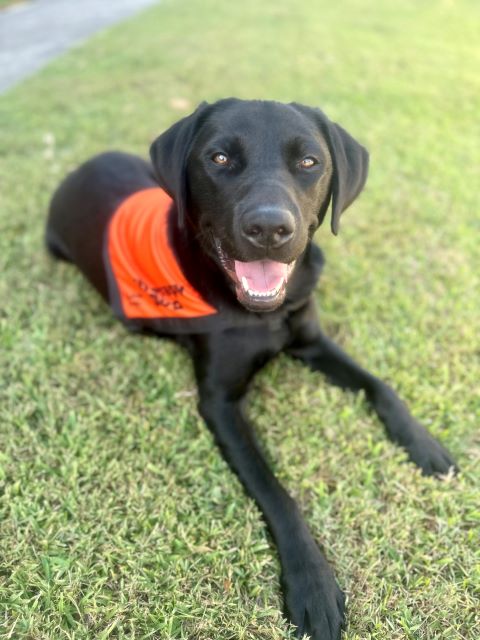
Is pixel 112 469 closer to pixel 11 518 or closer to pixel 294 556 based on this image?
pixel 11 518

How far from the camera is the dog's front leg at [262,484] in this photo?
1851mm

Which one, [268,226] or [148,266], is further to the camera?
[148,266]

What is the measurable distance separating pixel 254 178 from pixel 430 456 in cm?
142

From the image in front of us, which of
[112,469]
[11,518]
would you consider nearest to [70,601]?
[11,518]

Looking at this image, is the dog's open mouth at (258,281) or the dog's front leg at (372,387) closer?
the dog's open mouth at (258,281)

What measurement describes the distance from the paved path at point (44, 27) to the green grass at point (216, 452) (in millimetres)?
3292

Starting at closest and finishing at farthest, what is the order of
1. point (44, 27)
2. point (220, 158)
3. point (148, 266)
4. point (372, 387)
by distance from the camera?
point (220, 158), point (372, 387), point (148, 266), point (44, 27)

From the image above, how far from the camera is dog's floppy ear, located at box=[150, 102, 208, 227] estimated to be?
2.29 meters

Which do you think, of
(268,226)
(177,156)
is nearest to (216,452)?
(268,226)

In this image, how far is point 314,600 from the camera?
6.09 ft

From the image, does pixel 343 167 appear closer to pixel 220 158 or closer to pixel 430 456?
pixel 220 158

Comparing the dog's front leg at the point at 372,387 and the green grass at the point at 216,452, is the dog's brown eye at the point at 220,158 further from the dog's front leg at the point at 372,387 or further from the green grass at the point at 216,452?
the green grass at the point at 216,452

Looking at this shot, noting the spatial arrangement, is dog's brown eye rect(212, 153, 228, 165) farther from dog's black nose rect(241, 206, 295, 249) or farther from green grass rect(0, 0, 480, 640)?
green grass rect(0, 0, 480, 640)

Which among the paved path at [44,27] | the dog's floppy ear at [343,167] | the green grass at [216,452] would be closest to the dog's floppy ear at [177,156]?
the dog's floppy ear at [343,167]
